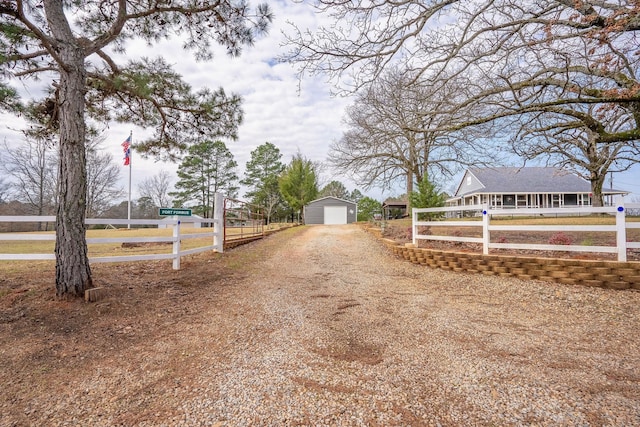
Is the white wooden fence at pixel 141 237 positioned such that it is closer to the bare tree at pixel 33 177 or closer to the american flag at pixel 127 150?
the american flag at pixel 127 150

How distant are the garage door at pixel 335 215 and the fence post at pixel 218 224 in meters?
20.7

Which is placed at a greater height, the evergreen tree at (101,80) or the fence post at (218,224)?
the evergreen tree at (101,80)

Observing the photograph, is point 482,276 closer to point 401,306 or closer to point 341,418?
point 401,306

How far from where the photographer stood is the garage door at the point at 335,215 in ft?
94.2

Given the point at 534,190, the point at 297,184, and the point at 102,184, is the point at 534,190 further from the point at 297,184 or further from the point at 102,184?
the point at 102,184

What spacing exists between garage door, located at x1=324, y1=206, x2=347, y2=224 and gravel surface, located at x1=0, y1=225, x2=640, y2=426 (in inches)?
952

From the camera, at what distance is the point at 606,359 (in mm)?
2566

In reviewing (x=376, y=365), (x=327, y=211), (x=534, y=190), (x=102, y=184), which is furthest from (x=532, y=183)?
(x=102, y=184)

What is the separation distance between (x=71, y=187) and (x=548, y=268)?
726 centimetres

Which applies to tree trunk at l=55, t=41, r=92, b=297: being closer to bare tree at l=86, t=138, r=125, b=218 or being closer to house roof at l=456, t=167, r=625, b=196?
house roof at l=456, t=167, r=625, b=196

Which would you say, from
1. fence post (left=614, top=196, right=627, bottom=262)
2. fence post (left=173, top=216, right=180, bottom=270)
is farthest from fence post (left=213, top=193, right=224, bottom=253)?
fence post (left=614, top=196, right=627, bottom=262)

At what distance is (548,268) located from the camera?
479 centimetres

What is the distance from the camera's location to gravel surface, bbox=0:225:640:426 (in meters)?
1.91

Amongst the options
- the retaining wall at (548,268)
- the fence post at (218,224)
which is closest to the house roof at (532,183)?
the retaining wall at (548,268)
